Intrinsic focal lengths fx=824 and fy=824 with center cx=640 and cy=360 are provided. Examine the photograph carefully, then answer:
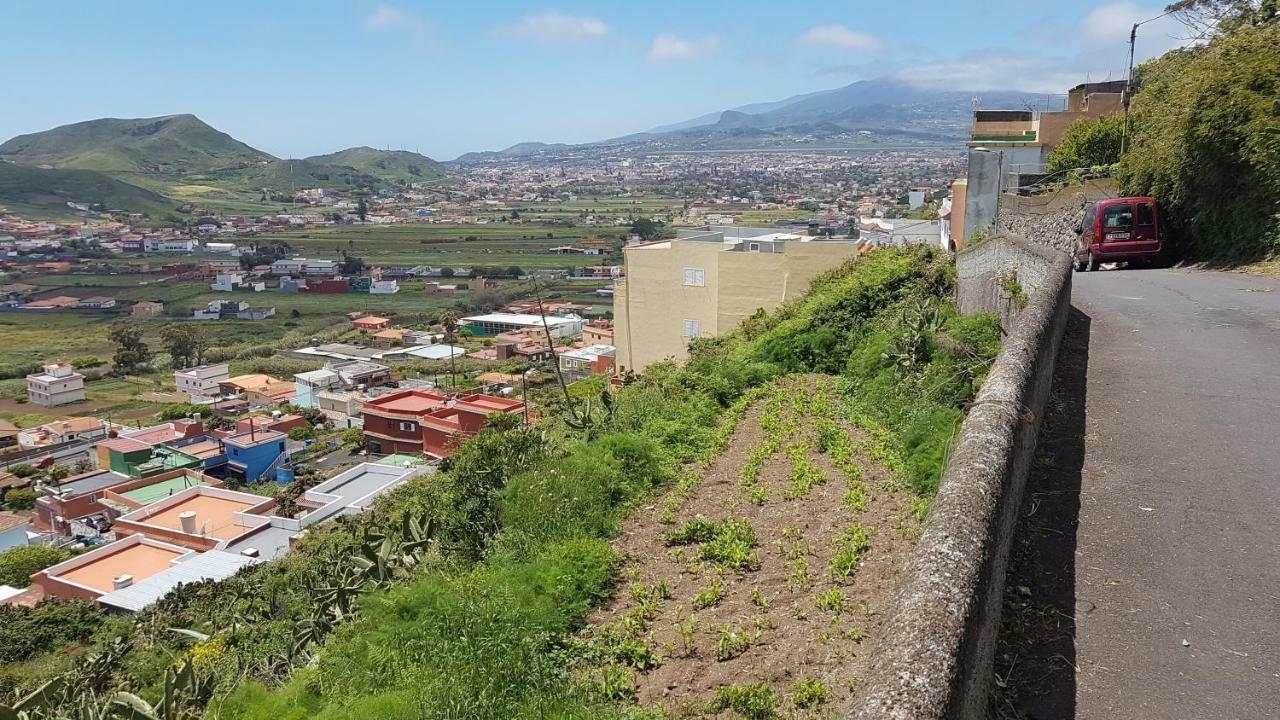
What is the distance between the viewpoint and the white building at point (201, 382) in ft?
155

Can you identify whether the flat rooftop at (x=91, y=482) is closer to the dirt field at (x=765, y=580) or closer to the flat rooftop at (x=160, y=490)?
the flat rooftop at (x=160, y=490)

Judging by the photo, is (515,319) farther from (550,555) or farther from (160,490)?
(550,555)

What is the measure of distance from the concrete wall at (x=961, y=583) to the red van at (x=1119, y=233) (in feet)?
33.7

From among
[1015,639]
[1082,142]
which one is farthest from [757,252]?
[1015,639]

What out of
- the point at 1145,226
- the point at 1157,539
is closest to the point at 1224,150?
the point at 1145,226

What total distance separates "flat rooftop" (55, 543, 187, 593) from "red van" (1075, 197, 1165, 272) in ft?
65.6

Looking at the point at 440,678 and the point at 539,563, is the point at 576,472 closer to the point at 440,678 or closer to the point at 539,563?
the point at 539,563

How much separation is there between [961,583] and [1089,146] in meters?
22.4

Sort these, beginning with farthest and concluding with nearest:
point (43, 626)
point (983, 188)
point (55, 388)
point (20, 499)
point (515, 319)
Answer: point (515, 319)
point (55, 388)
point (20, 499)
point (983, 188)
point (43, 626)

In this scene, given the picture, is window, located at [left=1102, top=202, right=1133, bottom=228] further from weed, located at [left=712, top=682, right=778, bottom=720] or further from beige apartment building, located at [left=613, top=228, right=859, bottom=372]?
weed, located at [left=712, top=682, right=778, bottom=720]

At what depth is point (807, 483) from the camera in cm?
673

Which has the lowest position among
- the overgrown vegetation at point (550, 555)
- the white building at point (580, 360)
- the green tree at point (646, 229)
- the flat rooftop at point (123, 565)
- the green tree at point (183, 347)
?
the green tree at point (183, 347)

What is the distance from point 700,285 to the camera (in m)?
18.5

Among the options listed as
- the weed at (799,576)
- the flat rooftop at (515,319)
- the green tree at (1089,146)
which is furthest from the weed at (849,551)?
the flat rooftop at (515,319)
